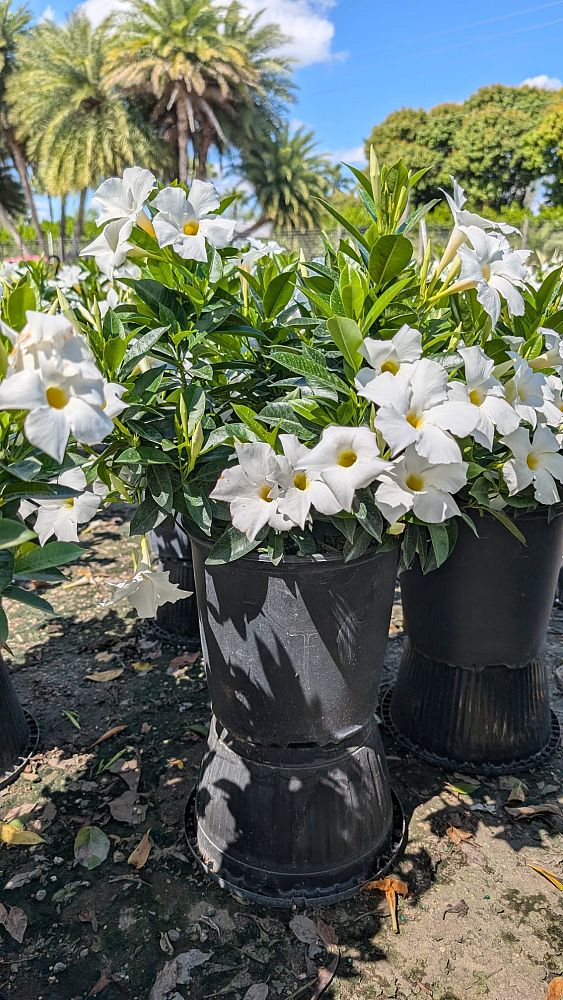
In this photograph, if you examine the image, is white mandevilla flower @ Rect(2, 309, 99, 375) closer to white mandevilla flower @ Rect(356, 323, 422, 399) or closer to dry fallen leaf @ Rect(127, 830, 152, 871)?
white mandevilla flower @ Rect(356, 323, 422, 399)

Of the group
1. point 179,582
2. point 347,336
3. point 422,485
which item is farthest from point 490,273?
point 179,582

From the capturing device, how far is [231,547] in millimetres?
1426

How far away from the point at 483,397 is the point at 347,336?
29 centimetres

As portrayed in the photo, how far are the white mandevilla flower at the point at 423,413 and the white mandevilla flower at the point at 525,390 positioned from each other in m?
0.21

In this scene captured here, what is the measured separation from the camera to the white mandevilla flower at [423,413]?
1169mm

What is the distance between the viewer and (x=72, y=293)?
10.8ft

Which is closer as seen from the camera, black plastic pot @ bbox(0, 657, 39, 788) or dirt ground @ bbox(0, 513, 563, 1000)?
dirt ground @ bbox(0, 513, 563, 1000)

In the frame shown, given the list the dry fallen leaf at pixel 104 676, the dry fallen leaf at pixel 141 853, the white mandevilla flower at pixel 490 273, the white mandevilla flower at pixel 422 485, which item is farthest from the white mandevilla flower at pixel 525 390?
the dry fallen leaf at pixel 104 676

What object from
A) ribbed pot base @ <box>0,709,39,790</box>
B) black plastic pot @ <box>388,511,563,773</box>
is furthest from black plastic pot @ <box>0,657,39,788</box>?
black plastic pot @ <box>388,511,563,773</box>

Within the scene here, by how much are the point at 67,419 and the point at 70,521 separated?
0.56m

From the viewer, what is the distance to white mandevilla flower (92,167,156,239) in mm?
1366

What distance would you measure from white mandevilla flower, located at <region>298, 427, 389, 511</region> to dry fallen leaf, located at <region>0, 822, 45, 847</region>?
132 centimetres

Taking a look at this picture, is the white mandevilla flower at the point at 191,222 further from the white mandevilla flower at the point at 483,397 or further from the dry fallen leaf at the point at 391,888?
the dry fallen leaf at the point at 391,888

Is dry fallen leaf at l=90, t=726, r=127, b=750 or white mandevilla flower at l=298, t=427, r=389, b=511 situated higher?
white mandevilla flower at l=298, t=427, r=389, b=511
